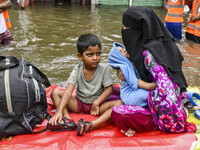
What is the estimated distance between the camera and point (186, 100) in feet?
9.01

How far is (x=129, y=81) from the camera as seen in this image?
231 centimetres

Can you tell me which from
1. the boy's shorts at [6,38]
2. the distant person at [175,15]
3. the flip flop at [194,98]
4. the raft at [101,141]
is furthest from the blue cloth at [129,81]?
the distant person at [175,15]

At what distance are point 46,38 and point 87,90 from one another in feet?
14.8

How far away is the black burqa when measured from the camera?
2129 millimetres

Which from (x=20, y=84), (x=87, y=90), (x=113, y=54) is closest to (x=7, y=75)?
(x=20, y=84)

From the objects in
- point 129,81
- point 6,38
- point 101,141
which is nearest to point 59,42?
point 6,38

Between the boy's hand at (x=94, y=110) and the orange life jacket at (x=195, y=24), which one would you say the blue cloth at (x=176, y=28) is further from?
the boy's hand at (x=94, y=110)

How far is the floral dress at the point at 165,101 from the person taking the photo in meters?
2.14

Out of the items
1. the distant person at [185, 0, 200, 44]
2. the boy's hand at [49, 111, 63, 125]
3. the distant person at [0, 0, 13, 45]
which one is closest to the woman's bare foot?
the boy's hand at [49, 111, 63, 125]

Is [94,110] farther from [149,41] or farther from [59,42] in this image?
[59,42]

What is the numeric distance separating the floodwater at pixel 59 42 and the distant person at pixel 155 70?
6.27 feet

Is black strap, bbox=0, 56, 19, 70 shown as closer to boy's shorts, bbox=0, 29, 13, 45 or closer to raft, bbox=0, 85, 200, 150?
raft, bbox=0, 85, 200, 150

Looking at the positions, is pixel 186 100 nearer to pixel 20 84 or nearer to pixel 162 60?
pixel 162 60

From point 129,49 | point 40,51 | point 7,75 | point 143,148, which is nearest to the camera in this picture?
point 143,148
